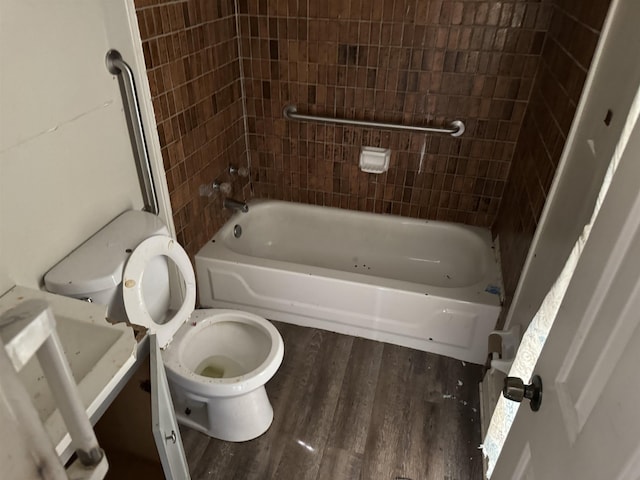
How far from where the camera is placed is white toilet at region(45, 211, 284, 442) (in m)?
1.35

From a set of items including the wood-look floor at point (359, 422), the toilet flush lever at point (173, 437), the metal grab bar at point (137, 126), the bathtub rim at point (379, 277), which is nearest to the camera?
the toilet flush lever at point (173, 437)

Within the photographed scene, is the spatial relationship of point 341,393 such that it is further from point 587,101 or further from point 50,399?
point 587,101

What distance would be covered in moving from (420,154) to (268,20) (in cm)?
96

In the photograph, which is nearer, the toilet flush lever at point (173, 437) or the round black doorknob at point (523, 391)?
the round black doorknob at point (523, 391)

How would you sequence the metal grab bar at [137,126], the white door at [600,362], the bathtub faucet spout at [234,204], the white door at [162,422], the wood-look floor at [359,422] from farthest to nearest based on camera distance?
1. the bathtub faucet spout at [234,204]
2. the wood-look floor at [359,422]
3. the metal grab bar at [137,126]
4. the white door at [162,422]
5. the white door at [600,362]

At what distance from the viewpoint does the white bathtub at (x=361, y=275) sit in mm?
2010

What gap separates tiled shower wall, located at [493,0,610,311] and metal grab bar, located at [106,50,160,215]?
1361mm

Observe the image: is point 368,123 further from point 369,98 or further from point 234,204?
point 234,204

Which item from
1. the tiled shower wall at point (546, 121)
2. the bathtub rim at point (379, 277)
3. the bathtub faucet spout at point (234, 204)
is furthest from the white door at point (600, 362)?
the bathtub faucet spout at point (234, 204)

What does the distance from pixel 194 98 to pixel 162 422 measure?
1328mm

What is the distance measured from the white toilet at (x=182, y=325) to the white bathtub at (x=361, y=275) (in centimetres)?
41

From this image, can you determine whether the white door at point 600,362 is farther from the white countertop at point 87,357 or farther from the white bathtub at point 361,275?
the white bathtub at point 361,275

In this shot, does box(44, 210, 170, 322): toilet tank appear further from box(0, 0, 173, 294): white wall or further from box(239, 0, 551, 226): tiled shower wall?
box(239, 0, 551, 226): tiled shower wall

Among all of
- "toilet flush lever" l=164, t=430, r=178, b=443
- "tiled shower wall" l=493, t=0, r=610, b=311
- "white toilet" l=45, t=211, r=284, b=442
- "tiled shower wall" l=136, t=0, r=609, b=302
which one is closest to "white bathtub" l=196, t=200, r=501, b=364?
"tiled shower wall" l=136, t=0, r=609, b=302
